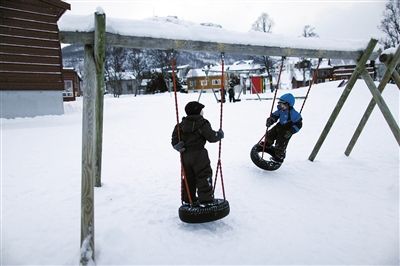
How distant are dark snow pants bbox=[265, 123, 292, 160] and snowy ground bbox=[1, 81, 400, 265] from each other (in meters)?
0.45

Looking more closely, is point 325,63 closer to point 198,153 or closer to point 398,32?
point 398,32

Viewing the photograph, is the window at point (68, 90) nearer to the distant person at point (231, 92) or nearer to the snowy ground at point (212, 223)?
the distant person at point (231, 92)

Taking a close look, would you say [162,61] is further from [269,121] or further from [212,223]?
[212,223]

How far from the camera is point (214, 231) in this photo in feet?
12.5

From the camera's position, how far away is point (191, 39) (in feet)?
13.0

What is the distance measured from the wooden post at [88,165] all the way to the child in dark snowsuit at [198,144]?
0.96 metres

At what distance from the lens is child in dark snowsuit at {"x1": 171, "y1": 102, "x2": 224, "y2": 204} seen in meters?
3.76

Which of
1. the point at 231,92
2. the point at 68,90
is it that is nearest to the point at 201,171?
the point at 231,92

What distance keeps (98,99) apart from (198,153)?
4.89ft

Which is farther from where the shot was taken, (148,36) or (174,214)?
(174,214)

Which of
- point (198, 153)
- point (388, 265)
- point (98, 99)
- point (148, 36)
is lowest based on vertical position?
point (388, 265)

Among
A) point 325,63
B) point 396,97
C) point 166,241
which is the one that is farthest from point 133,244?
point 325,63

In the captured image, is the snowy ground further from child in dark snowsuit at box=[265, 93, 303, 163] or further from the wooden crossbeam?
the wooden crossbeam

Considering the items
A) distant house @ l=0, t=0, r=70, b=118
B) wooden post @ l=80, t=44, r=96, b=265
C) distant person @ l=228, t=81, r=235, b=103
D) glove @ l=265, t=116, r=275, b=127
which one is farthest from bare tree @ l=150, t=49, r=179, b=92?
wooden post @ l=80, t=44, r=96, b=265
